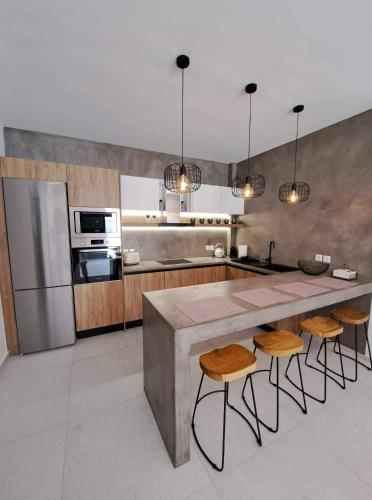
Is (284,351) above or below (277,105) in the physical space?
below

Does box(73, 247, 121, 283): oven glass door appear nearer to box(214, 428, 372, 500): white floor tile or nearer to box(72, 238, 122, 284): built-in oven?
box(72, 238, 122, 284): built-in oven

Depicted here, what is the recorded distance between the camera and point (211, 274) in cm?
355

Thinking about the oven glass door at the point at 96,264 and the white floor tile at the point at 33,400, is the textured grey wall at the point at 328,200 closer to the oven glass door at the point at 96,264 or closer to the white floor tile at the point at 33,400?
the oven glass door at the point at 96,264

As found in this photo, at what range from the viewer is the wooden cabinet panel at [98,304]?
8.71 ft

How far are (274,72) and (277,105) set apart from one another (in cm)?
51

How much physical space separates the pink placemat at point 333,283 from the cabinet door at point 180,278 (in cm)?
167

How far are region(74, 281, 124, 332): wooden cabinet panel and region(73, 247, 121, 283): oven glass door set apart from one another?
0.30 ft

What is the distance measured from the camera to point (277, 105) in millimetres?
2230

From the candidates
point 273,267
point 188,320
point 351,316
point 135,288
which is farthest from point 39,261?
point 351,316

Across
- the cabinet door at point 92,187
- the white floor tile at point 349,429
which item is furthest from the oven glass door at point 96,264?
the white floor tile at point 349,429

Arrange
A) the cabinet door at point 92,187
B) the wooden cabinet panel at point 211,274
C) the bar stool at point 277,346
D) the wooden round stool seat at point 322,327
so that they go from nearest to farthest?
the bar stool at point 277,346 < the wooden round stool seat at point 322,327 < the cabinet door at point 92,187 < the wooden cabinet panel at point 211,274

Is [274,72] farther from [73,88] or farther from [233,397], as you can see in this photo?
[233,397]

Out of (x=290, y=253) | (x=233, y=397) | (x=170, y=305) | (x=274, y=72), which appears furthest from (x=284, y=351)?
(x=274, y=72)

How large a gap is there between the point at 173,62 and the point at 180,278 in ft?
8.36
